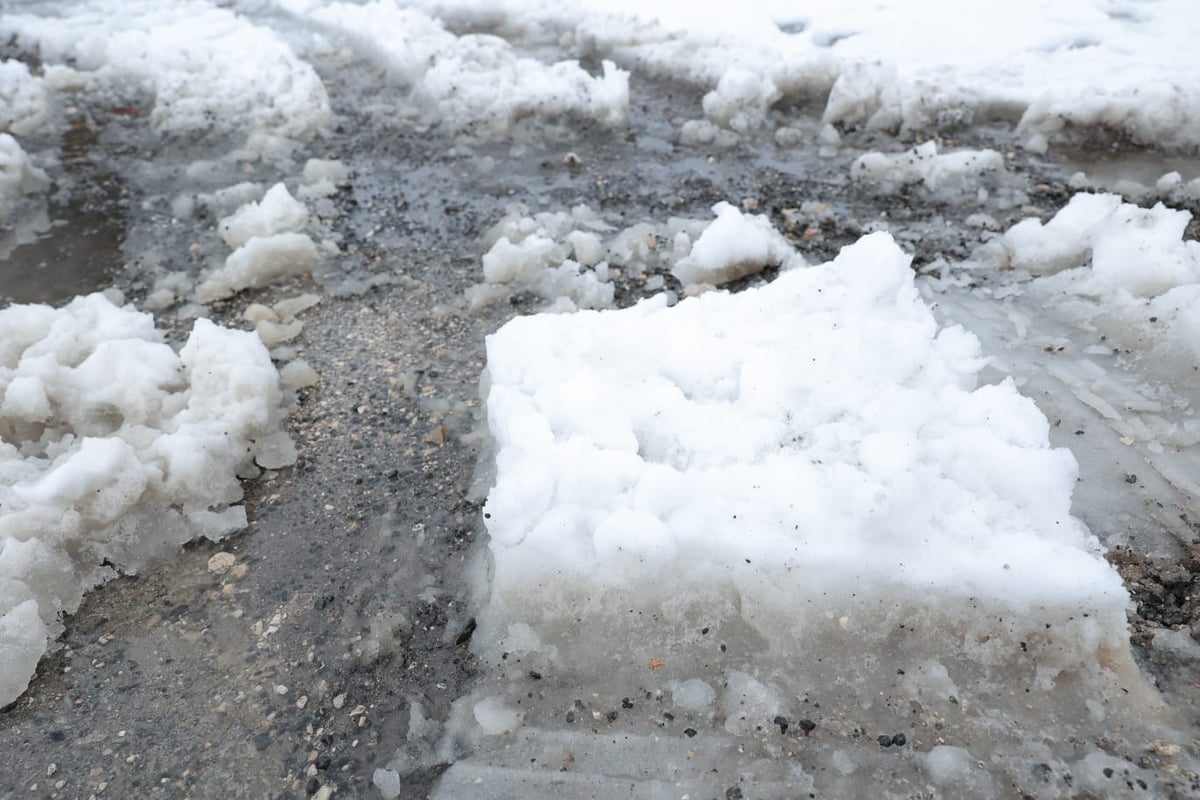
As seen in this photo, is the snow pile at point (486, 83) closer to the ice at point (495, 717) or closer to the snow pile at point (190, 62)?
the snow pile at point (190, 62)

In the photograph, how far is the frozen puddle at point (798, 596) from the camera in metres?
2.23

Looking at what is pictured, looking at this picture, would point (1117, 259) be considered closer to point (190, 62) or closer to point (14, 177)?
point (14, 177)

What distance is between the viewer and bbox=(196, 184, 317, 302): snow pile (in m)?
4.64

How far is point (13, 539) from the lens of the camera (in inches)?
111

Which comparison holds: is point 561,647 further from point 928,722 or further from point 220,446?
point 220,446

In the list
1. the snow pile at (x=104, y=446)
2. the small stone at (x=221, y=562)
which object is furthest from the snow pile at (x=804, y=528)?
the snow pile at (x=104, y=446)

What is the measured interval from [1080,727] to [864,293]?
5.90ft

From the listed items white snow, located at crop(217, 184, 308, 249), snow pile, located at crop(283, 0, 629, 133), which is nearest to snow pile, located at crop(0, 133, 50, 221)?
white snow, located at crop(217, 184, 308, 249)

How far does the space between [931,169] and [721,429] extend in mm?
3527

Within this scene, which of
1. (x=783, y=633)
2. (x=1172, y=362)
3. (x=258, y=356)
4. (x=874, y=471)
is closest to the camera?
(x=783, y=633)

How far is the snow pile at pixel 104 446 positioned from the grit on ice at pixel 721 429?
0.04 ft

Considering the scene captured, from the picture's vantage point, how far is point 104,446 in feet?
10.1

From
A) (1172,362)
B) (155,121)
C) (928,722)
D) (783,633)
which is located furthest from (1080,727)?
(155,121)

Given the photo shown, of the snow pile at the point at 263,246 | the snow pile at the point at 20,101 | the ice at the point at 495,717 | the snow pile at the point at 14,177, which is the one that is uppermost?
the ice at the point at 495,717
